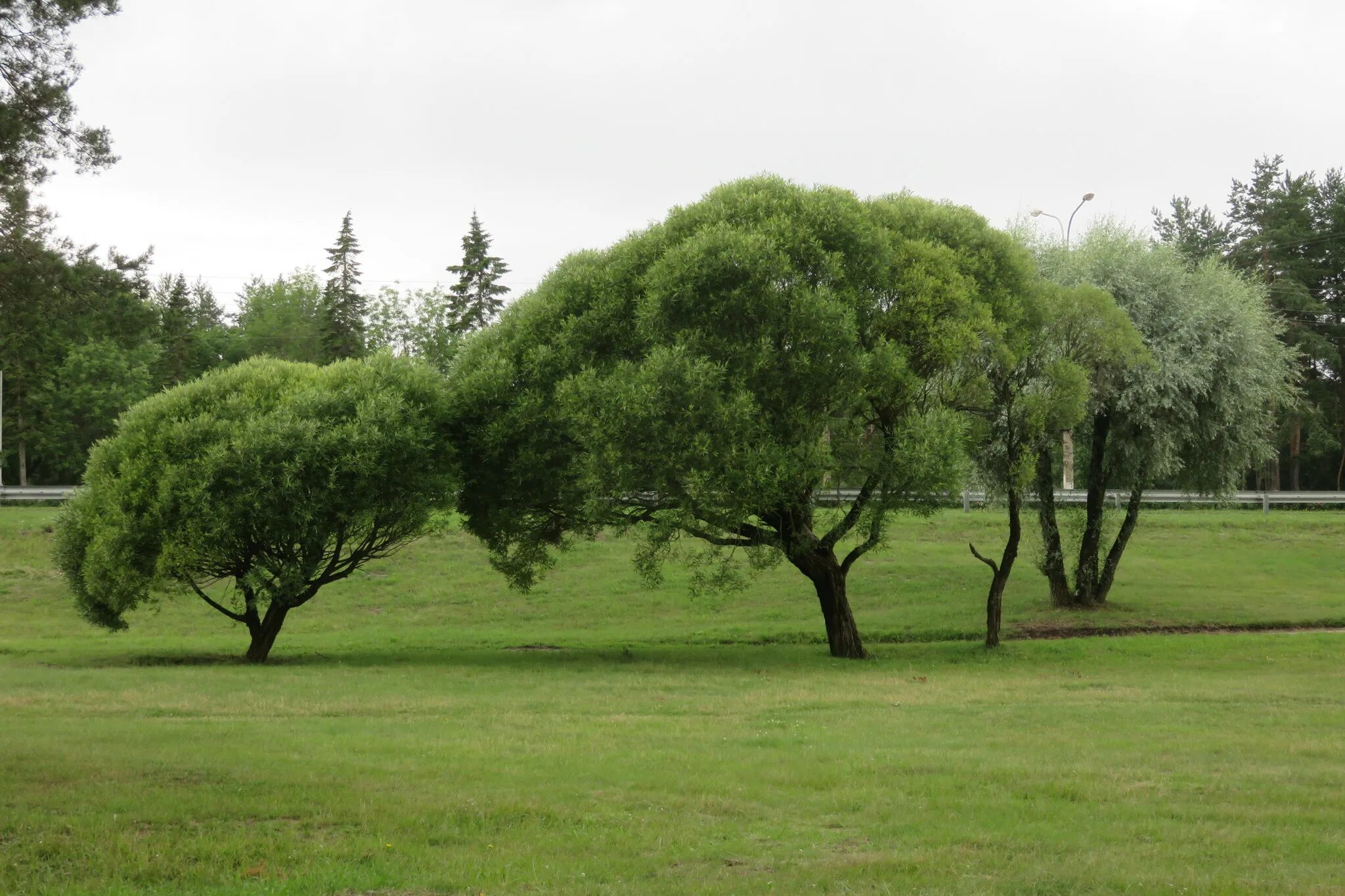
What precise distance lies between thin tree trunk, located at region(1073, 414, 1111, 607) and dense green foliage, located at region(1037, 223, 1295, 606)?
43 mm

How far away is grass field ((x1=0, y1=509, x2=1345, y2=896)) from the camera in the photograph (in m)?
8.39

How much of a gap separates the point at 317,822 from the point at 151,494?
1894cm

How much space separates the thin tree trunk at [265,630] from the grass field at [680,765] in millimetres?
931

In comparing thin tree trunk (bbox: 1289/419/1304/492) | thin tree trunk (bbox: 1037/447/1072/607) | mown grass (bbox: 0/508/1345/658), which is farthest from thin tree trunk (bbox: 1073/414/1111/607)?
thin tree trunk (bbox: 1289/419/1304/492)

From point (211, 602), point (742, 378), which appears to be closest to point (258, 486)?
point (211, 602)

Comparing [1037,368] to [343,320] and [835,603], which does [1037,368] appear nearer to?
[835,603]

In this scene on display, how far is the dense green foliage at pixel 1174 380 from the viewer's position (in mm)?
31578

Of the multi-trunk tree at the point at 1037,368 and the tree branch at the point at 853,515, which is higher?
the multi-trunk tree at the point at 1037,368

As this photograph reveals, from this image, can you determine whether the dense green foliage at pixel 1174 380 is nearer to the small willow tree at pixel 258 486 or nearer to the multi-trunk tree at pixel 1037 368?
the multi-trunk tree at pixel 1037 368

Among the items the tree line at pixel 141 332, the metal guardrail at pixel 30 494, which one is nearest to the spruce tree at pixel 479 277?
the tree line at pixel 141 332

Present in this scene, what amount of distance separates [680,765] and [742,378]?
487 inches

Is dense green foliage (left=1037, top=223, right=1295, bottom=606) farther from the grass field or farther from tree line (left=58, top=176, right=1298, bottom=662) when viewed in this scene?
the grass field

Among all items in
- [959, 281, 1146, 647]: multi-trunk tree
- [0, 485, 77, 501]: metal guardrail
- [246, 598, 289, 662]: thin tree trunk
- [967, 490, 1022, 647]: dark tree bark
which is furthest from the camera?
[0, 485, 77, 501]: metal guardrail

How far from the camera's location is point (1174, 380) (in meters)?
31.5
